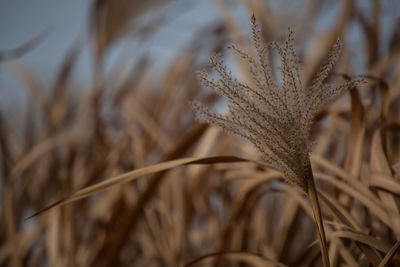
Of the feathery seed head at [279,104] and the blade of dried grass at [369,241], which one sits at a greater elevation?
the feathery seed head at [279,104]

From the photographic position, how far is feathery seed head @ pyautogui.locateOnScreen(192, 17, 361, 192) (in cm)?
19

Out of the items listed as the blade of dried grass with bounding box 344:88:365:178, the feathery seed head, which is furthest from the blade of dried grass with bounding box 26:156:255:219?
the blade of dried grass with bounding box 344:88:365:178

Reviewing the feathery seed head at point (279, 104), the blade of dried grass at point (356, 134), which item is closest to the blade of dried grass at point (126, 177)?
the feathery seed head at point (279, 104)

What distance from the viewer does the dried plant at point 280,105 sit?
185mm

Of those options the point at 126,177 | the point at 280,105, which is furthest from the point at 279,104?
the point at 126,177

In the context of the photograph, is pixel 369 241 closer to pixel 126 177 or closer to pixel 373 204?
pixel 373 204

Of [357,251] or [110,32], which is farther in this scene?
[110,32]

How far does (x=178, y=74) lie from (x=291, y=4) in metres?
0.64

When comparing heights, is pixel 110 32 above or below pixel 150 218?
above

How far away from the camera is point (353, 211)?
0.38 meters

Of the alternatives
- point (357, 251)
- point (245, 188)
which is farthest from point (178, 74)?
point (357, 251)

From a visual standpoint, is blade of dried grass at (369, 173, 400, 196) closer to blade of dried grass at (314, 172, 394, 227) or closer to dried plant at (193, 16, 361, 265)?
blade of dried grass at (314, 172, 394, 227)

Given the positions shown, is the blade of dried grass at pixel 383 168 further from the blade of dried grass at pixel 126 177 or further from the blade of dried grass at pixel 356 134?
the blade of dried grass at pixel 126 177

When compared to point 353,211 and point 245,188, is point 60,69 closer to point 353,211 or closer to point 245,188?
point 245,188
